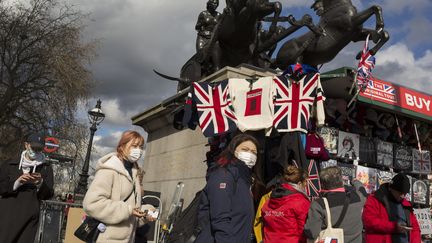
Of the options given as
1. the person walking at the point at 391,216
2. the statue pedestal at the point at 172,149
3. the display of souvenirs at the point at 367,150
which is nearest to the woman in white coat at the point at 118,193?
the person walking at the point at 391,216

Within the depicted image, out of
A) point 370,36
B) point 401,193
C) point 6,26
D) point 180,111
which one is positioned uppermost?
point 6,26

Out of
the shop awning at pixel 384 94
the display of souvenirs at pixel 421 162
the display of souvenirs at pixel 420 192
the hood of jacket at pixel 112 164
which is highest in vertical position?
the shop awning at pixel 384 94

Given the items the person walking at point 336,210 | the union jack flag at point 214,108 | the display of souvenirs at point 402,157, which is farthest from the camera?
the display of souvenirs at point 402,157

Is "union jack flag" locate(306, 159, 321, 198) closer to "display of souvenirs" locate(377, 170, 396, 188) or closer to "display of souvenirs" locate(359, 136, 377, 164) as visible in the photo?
"display of souvenirs" locate(359, 136, 377, 164)

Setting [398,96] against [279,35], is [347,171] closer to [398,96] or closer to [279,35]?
[398,96]

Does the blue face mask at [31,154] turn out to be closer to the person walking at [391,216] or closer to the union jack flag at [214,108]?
the union jack flag at [214,108]

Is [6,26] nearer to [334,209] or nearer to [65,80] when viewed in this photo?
[65,80]

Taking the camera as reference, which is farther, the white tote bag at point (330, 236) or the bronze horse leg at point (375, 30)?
the bronze horse leg at point (375, 30)

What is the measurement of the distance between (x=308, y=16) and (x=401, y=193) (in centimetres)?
470

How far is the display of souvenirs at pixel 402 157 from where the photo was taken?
932 cm

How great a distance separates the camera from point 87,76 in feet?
64.2

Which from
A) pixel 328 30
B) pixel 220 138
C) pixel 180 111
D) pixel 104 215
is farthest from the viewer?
pixel 328 30

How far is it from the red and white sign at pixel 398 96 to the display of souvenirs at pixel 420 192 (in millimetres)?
1648

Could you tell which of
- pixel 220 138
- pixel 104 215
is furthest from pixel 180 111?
pixel 104 215
